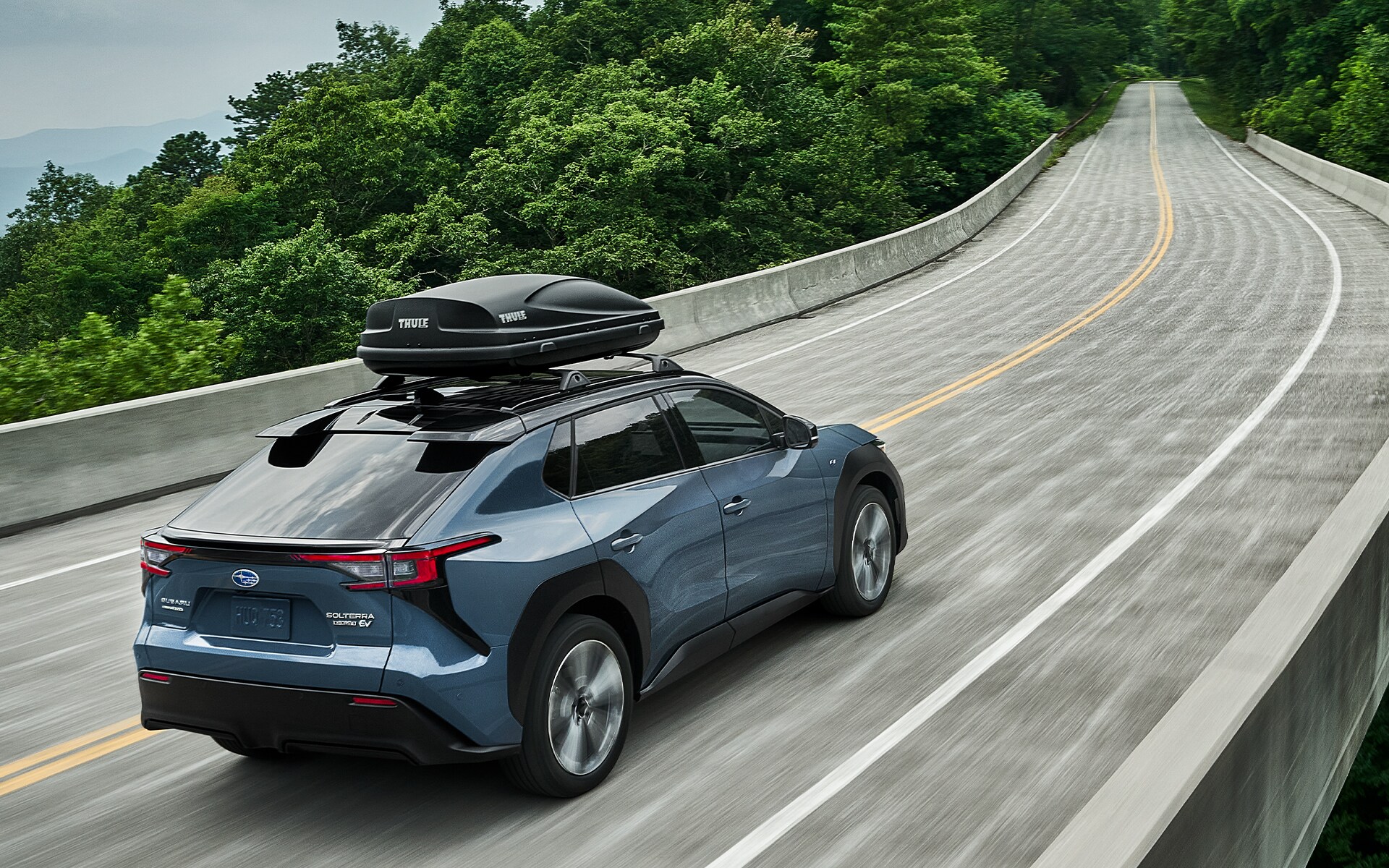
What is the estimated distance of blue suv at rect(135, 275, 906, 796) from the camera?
4551mm

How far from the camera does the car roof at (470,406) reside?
16.7 ft

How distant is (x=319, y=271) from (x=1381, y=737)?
105 feet

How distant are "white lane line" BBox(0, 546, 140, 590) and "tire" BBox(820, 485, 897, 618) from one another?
5.59 m

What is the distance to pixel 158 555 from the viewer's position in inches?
195

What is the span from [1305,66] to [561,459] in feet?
244

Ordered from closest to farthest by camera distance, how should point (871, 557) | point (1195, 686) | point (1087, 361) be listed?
point (1195, 686) < point (871, 557) < point (1087, 361)

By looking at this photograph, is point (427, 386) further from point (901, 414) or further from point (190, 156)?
point (190, 156)

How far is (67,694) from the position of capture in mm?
6547

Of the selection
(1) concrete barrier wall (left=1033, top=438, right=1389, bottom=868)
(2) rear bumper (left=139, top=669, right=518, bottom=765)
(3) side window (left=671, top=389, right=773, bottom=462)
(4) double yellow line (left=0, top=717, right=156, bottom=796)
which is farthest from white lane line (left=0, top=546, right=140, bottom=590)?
(1) concrete barrier wall (left=1033, top=438, right=1389, bottom=868)

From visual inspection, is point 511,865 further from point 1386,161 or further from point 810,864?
point 1386,161

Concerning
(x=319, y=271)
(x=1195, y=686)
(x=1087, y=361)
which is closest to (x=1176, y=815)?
(x=1195, y=686)

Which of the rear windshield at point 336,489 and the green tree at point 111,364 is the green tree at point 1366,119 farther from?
the rear windshield at point 336,489

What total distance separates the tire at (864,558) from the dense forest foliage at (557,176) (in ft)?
53.1

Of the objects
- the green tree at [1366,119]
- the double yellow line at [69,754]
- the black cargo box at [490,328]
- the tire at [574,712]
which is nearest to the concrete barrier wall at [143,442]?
the double yellow line at [69,754]
